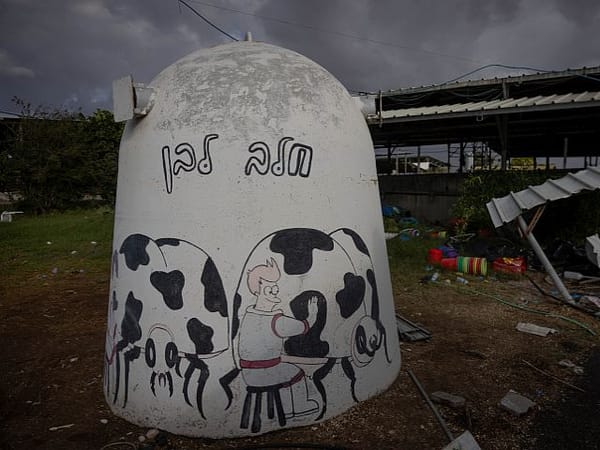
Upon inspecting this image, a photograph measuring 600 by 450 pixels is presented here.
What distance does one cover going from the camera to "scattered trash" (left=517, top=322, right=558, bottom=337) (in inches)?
216

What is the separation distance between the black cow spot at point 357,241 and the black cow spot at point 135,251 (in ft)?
5.11

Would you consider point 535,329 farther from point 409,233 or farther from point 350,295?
point 409,233

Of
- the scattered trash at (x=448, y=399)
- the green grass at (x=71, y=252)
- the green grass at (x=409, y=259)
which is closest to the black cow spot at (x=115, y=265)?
the scattered trash at (x=448, y=399)

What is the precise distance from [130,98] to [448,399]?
3.61 meters

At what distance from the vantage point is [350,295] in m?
3.30

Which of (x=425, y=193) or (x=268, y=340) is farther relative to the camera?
(x=425, y=193)

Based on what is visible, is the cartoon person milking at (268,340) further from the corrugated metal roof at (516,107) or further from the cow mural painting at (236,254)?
the corrugated metal roof at (516,107)

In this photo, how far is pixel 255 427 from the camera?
3.01 metres

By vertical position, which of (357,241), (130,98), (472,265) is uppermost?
(130,98)

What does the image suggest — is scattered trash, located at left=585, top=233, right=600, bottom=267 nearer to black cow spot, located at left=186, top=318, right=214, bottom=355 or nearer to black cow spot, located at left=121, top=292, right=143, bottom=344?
black cow spot, located at left=186, top=318, right=214, bottom=355

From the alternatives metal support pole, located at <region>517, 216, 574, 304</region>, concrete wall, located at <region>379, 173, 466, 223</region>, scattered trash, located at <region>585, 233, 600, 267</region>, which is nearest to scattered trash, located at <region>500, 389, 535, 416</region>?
metal support pole, located at <region>517, 216, 574, 304</region>

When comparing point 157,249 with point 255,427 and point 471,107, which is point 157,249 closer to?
point 255,427

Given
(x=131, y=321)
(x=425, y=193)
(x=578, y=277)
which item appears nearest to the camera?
(x=131, y=321)

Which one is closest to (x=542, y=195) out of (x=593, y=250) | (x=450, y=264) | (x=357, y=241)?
(x=593, y=250)
